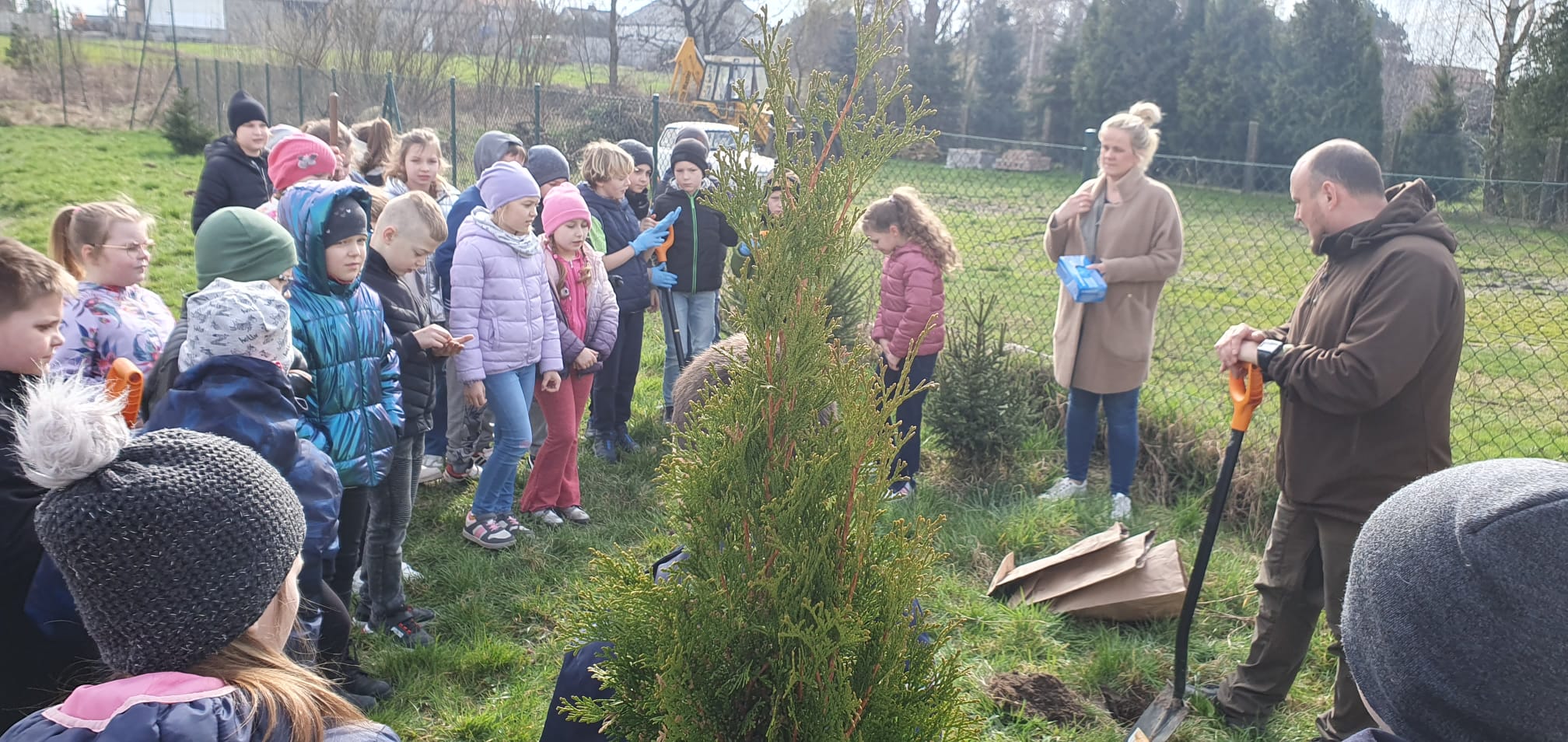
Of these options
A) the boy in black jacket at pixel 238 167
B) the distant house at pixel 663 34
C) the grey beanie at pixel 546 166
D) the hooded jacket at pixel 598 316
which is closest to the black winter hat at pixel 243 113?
the boy in black jacket at pixel 238 167

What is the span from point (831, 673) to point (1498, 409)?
7199 mm

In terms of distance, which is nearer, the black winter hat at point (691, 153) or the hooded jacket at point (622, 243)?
the hooded jacket at point (622, 243)

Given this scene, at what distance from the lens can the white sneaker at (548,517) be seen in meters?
4.80

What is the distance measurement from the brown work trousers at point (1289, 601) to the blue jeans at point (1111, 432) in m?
1.71

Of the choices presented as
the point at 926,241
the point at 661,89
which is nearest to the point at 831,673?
the point at 926,241

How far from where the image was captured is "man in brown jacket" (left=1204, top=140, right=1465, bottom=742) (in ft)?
9.61

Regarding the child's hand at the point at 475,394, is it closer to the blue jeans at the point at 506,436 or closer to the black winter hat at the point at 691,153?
the blue jeans at the point at 506,436

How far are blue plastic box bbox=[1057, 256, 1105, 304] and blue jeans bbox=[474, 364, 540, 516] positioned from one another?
2630mm

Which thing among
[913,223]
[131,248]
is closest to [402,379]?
[131,248]

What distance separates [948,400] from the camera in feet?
17.6

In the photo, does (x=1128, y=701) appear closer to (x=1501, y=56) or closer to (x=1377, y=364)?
(x=1377, y=364)

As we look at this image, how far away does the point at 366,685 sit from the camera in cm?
334

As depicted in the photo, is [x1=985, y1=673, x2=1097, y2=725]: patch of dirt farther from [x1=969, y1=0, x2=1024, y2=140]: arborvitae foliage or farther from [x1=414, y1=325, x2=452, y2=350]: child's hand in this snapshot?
[x1=969, y1=0, x2=1024, y2=140]: arborvitae foliage

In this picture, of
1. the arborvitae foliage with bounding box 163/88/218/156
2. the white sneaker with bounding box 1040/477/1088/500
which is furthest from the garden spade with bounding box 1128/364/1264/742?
the arborvitae foliage with bounding box 163/88/218/156
